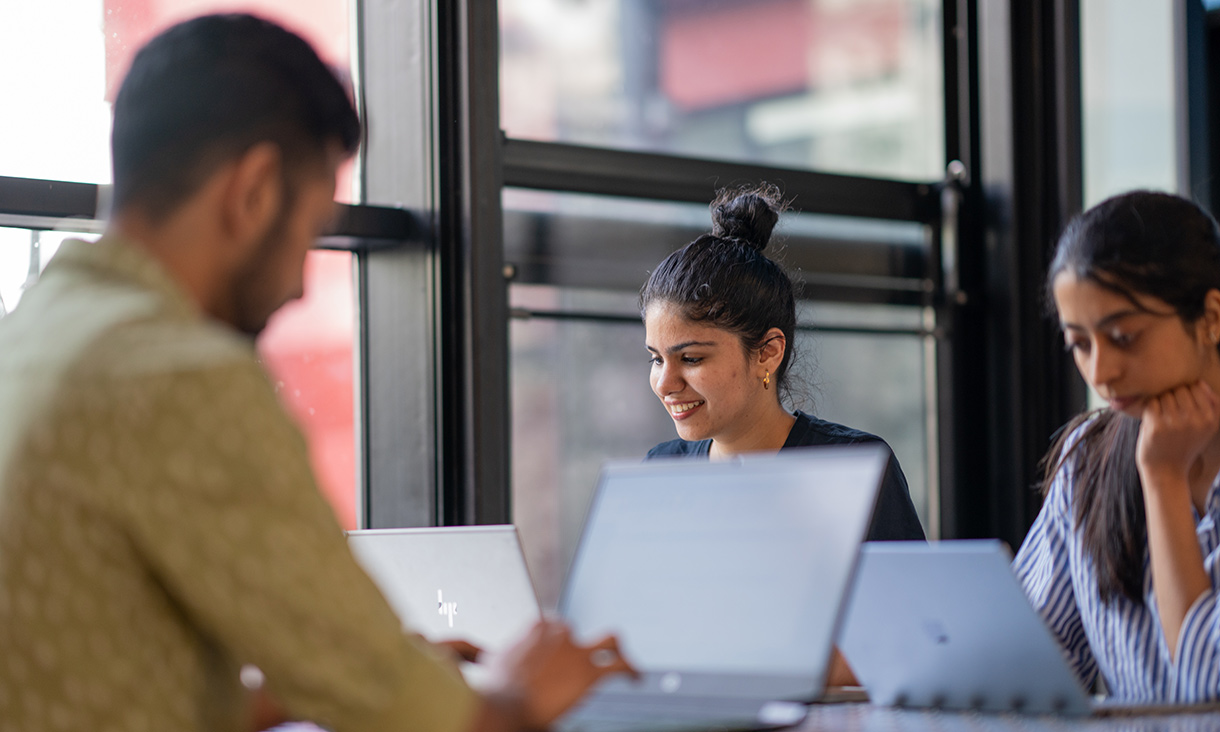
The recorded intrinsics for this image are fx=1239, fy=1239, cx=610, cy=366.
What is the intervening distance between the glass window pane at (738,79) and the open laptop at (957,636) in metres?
1.90

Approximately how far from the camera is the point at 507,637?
147 centimetres

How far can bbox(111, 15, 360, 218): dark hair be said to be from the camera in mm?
903

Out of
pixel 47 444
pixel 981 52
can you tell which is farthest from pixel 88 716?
pixel 981 52

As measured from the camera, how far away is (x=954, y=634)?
1.27 meters

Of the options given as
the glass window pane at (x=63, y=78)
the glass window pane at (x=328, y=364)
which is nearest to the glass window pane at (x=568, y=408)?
the glass window pane at (x=328, y=364)

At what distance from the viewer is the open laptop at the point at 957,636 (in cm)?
123

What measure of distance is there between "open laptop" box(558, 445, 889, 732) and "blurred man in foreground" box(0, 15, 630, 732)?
0.22 meters

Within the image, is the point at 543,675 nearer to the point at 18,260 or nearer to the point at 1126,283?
the point at 1126,283

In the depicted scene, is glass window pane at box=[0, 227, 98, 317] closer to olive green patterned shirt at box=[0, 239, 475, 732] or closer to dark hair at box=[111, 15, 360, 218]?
dark hair at box=[111, 15, 360, 218]

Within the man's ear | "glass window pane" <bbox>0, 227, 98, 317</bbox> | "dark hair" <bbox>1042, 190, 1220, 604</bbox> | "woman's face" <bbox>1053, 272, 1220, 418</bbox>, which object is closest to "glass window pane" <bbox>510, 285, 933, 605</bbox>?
"glass window pane" <bbox>0, 227, 98, 317</bbox>

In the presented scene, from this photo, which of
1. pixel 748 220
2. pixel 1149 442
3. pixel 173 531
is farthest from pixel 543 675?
pixel 748 220

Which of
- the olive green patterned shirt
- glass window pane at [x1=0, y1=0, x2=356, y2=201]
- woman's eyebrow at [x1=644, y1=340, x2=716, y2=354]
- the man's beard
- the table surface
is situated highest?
glass window pane at [x1=0, y1=0, x2=356, y2=201]

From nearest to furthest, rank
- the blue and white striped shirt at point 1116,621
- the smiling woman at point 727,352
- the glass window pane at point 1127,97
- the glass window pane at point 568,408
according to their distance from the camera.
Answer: the blue and white striped shirt at point 1116,621, the smiling woman at point 727,352, the glass window pane at point 568,408, the glass window pane at point 1127,97

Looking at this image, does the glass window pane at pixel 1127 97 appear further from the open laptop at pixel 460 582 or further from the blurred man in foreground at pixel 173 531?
the blurred man in foreground at pixel 173 531
